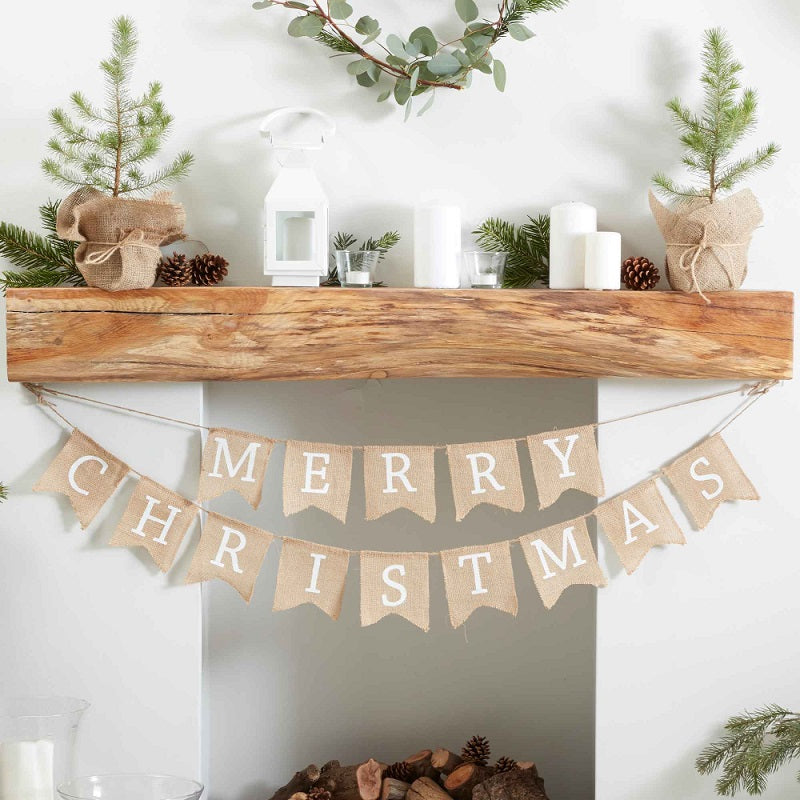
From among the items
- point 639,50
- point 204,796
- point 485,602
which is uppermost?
point 639,50

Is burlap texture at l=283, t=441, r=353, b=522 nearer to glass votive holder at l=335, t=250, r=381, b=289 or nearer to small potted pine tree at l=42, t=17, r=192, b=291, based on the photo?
glass votive holder at l=335, t=250, r=381, b=289

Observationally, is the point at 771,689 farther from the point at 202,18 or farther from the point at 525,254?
the point at 202,18

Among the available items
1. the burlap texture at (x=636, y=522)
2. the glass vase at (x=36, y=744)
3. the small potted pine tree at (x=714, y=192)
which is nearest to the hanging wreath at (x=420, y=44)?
the small potted pine tree at (x=714, y=192)

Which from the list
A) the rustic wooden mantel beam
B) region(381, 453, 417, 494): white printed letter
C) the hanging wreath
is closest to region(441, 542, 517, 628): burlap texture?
region(381, 453, 417, 494): white printed letter

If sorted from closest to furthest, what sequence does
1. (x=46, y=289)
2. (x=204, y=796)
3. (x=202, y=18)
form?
(x=46, y=289) → (x=202, y=18) → (x=204, y=796)

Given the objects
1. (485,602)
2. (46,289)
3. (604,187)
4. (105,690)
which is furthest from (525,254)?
(105,690)

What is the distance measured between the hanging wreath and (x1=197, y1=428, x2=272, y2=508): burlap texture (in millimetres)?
673

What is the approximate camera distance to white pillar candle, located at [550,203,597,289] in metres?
1.67

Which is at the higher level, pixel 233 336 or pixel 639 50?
pixel 639 50

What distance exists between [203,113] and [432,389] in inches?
28.6

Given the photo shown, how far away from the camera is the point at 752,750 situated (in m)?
1.63

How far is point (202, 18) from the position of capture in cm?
172

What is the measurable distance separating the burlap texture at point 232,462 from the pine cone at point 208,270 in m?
0.27

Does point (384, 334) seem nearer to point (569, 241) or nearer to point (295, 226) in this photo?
point (295, 226)
